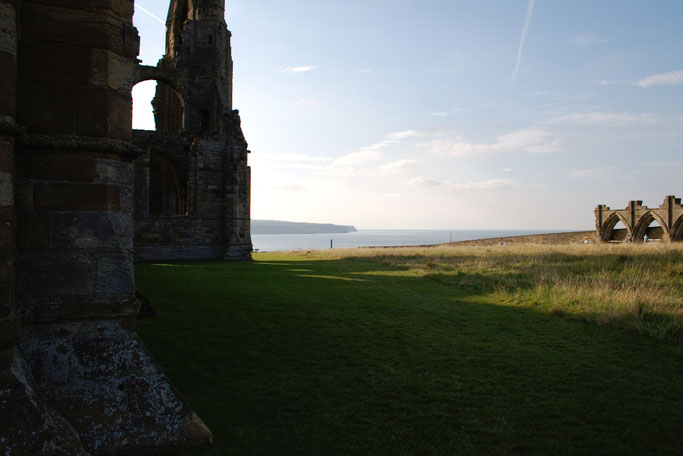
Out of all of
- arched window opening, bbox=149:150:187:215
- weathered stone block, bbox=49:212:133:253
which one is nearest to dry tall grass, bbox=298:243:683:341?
weathered stone block, bbox=49:212:133:253

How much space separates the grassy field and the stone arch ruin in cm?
2333

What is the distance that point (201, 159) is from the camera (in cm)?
2144

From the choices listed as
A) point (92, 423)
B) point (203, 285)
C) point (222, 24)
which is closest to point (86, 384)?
point (92, 423)

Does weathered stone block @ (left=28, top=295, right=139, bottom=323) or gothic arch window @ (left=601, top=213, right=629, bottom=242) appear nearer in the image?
weathered stone block @ (left=28, top=295, right=139, bottom=323)

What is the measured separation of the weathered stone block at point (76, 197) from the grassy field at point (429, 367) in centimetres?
187

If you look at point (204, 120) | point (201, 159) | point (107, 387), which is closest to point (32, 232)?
point (107, 387)

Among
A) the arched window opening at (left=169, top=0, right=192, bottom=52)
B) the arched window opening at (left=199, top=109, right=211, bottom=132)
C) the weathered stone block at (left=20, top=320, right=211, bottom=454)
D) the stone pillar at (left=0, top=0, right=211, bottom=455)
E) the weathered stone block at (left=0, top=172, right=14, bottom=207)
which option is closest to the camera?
the weathered stone block at (left=0, top=172, right=14, bottom=207)

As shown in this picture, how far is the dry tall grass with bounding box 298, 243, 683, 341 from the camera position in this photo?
7.27 metres

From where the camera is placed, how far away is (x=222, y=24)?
77.8 ft

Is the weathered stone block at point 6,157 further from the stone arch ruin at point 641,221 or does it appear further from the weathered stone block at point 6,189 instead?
the stone arch ruin at point 641,221

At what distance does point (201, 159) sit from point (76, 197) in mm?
18527

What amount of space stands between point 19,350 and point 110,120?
184 centimetres

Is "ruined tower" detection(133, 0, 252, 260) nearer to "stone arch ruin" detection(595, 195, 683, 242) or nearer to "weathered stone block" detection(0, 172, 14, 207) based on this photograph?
"weathered stone block" detection(0, 172, 14, 207)

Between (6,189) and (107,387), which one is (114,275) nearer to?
(107,387)
